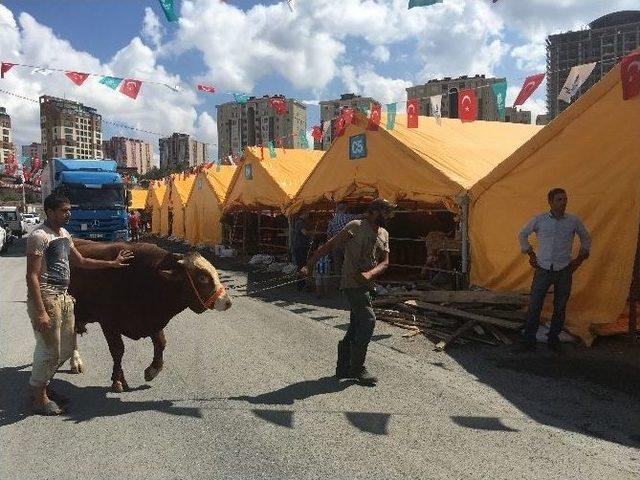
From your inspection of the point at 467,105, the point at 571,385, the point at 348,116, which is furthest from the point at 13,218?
the point at 571,385

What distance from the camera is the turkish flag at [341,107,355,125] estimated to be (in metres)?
12.2

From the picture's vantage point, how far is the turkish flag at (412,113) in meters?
10.7

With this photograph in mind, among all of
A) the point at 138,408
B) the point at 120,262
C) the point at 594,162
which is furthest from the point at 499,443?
the point at 594,162

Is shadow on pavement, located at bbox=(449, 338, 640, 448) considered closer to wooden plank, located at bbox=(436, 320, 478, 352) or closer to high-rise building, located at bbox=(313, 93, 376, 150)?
wooden plank, located at bbox=(436, 320, 478, 352)

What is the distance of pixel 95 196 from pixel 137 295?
1585cm

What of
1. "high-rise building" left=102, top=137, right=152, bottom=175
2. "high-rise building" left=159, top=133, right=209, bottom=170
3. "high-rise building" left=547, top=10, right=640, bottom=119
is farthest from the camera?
"high-rise building" left=159, top=133, right=209, bottom=170

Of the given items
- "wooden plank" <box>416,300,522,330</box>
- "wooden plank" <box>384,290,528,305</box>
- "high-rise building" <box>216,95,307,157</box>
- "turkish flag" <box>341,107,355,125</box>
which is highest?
"high-rise building" <box>216,95,307,157</box>

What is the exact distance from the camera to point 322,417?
14.0 ft

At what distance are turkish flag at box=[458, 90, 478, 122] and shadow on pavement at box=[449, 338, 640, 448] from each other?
570 cm

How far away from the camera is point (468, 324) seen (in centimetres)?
693

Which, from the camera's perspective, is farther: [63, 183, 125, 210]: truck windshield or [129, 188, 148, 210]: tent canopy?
[129, 188, 148, 210]: tent canopy

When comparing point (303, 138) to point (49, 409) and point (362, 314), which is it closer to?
point (362, 314)

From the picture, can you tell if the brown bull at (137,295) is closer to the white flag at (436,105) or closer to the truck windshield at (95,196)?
the white flag at (436,105)

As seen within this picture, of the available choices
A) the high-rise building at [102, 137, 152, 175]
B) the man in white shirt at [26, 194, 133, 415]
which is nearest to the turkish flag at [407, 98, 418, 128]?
the man in white shirt at [26, 194, 133, 415]
